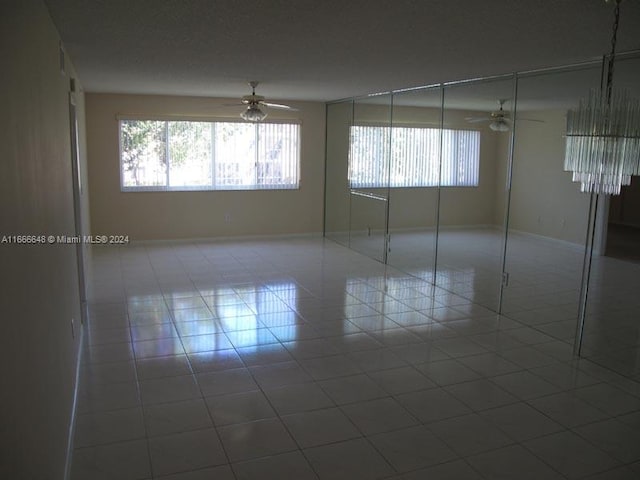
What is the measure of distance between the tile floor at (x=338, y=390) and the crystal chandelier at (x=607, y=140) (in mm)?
1422

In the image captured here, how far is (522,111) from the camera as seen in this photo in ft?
15.6

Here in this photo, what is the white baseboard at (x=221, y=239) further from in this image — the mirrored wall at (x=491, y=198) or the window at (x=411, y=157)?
the window at (x=411, y=157)

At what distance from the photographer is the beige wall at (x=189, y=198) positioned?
297 inches

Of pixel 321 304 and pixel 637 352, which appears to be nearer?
pixel 637 352

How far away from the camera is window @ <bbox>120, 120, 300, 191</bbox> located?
25.5ft

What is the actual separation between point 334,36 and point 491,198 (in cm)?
296

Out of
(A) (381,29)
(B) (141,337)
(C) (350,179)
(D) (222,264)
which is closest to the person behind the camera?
(A) (381,29)

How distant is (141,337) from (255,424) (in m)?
1.67

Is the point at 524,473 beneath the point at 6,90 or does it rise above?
beneath

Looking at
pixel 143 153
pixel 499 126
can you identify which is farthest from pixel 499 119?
pixel 143 153

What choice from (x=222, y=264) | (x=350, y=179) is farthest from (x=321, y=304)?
(x=350, y=179)

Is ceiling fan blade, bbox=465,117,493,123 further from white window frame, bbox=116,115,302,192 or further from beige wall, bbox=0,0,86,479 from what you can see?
beige wall, bbox=0,0,86,479

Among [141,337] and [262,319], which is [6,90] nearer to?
[141,337]

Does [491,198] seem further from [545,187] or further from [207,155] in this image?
[207,155]
